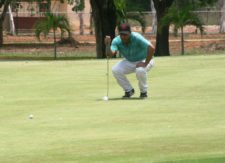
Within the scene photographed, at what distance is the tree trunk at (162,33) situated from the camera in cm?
4500

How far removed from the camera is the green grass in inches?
430

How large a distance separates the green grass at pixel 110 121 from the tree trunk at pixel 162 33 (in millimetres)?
20458

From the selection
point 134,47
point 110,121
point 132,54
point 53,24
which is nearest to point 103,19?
point 53,24

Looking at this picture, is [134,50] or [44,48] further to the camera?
[44,48]

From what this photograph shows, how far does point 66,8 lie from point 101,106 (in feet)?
243

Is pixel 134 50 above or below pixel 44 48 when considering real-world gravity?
above

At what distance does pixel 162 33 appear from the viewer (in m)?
45.7

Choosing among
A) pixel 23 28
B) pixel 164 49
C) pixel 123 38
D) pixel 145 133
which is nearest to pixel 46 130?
pixel 145 133

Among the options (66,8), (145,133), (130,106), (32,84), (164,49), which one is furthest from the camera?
(66,8)

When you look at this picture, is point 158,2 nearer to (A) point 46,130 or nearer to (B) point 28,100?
(B) point 28,100

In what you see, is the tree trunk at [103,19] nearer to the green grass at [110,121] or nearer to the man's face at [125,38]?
the green grass at [110,121]

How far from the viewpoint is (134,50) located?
712 inches

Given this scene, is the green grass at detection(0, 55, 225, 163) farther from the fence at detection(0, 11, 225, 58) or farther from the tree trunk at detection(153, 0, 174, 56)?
the fence at detection(0, 11, 225, 58)

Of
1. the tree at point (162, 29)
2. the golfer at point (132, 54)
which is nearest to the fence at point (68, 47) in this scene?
the tree at point (162, 29)
